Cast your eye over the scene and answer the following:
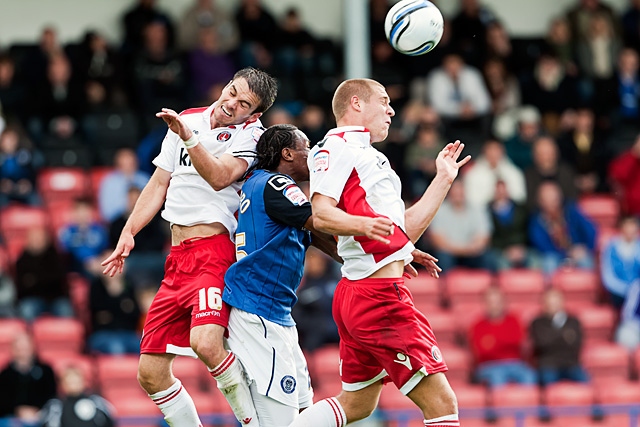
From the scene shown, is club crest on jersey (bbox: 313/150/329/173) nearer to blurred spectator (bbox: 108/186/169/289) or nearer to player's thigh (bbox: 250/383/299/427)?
player's thigh (bbox: 250/383/299/427)

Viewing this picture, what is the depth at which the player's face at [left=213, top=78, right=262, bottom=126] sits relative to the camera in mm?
7664

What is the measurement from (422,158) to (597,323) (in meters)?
3.12

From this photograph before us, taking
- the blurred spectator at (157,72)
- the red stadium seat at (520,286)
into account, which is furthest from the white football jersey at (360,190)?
the blurred spectator at (157,72)

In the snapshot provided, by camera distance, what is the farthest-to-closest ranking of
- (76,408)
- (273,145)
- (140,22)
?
(140,22) → (76,408) → (273,145)

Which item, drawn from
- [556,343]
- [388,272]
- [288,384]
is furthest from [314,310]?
[388,272]

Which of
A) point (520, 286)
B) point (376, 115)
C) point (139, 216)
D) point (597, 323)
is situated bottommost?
point (597, 323)

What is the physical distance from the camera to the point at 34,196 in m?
15.0

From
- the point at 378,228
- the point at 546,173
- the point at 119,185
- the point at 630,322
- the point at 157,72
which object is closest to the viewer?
the point at 378,228

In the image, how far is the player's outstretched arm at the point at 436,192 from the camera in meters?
7.40

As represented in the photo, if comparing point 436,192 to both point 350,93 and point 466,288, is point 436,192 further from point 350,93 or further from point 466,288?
point 466,288

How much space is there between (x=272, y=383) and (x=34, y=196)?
8397 mm

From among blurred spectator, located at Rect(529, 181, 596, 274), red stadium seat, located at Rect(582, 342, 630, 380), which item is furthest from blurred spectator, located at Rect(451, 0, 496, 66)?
red stadium seat, located at Rect(582, 342, 630, 380)

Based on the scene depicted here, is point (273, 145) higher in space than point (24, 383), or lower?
higher

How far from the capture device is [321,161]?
7.20 meters
